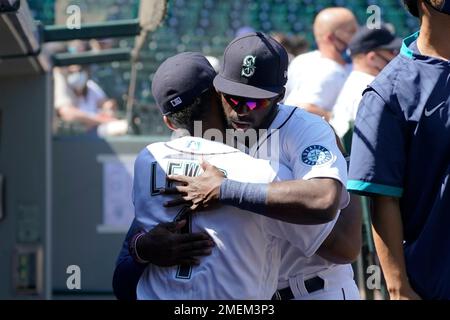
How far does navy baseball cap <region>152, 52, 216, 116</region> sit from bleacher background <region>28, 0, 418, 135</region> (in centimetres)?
717

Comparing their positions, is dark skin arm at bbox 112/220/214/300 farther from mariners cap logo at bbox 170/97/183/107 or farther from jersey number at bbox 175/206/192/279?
mariners cap logo at bbox 170/97/183/107

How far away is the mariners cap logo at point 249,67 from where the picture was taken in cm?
291

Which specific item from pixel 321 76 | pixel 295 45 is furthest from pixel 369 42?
pixel 295 45

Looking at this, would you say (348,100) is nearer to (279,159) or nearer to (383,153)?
(279,159)

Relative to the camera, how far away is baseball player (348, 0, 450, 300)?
2662 mm

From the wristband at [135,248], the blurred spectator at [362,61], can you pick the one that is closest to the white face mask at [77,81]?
the blurred spectator at [362,61]

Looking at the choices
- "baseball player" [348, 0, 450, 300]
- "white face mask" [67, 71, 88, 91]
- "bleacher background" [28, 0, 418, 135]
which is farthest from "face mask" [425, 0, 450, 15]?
"bleacher background" [28, 0, 418, 135]

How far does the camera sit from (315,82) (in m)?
6.14

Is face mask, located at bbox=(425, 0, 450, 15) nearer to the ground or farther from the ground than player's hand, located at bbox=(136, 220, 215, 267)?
farther from the ground

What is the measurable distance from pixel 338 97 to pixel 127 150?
1.94 m

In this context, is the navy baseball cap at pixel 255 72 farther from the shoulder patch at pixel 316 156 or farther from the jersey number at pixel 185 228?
the jersey number at pixel 185 228

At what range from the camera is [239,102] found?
289cm
